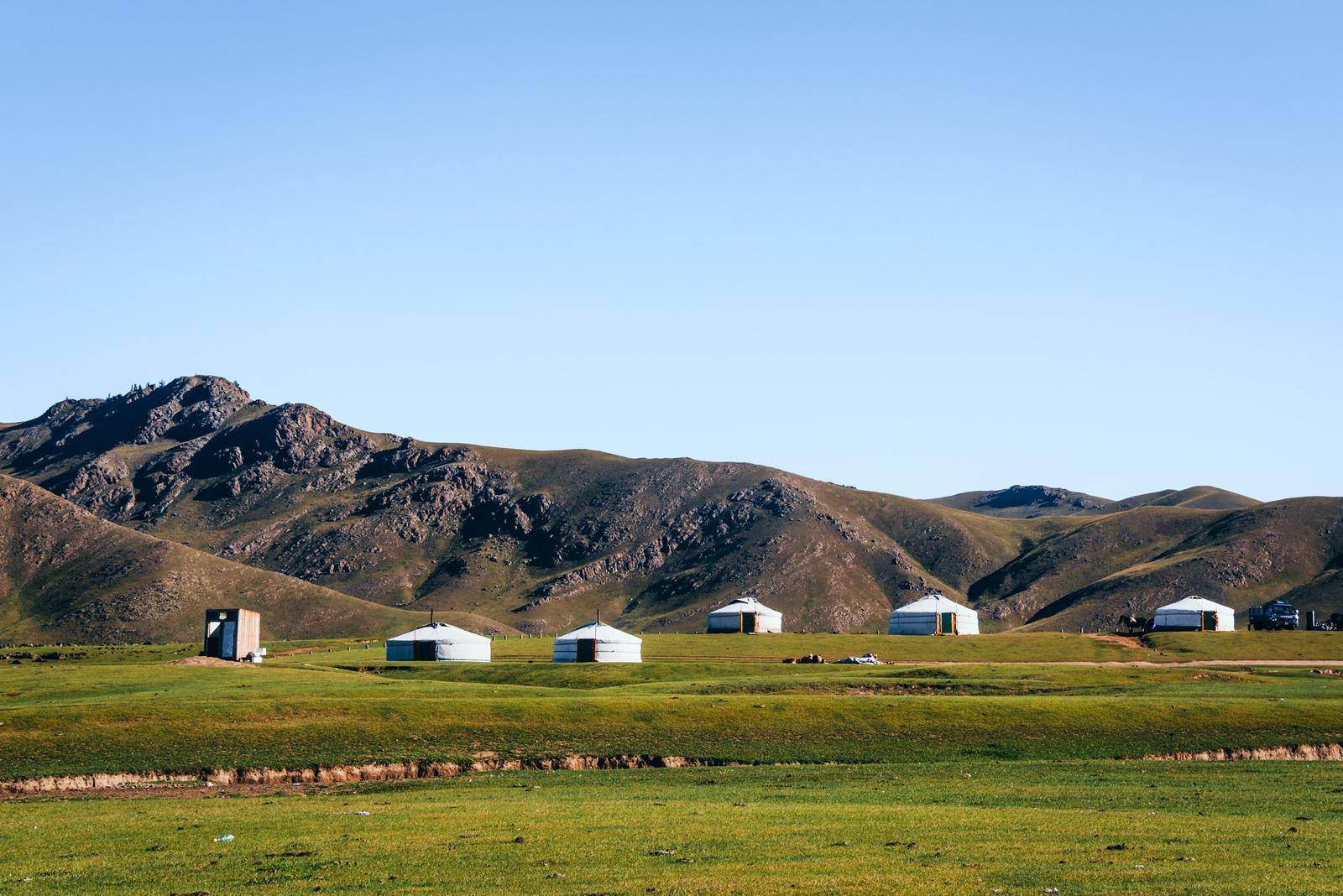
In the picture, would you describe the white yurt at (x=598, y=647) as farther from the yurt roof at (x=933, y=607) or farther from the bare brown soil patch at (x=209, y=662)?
the yurt roof at (x=933, y=607)

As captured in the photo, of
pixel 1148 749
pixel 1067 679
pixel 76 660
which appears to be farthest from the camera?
pixel 76 660

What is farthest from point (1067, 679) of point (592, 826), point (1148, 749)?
point (592, 826)

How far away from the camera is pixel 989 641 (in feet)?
430

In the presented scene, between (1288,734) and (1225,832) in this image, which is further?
(1288,734)

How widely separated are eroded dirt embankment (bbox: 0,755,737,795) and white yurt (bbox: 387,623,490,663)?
237 feet

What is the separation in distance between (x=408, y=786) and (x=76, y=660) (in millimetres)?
97691

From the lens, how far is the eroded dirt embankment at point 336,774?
47875 mm

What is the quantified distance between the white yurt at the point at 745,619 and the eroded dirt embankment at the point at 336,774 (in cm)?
10988

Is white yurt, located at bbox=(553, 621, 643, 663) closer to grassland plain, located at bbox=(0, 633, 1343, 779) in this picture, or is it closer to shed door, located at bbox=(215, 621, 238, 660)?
grassland plain, located at bbox=(0, 633, 1343, 779)

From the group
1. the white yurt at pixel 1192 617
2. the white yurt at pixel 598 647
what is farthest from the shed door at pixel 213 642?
the white yurt at pixel 1192 617

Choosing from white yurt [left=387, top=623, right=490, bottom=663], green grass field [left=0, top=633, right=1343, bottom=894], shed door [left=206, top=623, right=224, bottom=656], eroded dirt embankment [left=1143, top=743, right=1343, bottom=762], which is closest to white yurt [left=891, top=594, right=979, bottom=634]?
white yurt [left=387, top=623, right=490, bottom=663]

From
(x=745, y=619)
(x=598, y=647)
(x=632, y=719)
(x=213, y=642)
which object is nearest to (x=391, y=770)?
(x=632, y=719)

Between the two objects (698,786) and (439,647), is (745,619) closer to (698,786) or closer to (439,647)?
(439,647)

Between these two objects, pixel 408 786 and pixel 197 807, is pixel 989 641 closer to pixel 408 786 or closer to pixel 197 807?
pixel 408 786
